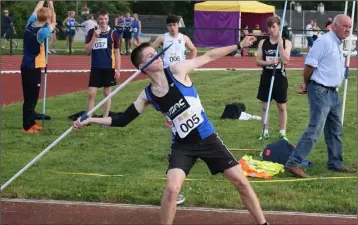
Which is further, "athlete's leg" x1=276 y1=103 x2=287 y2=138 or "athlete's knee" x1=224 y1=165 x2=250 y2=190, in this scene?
"athlete's leg" x1=276 y1=103 x2=287 y2=138

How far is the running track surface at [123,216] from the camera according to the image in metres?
6.81

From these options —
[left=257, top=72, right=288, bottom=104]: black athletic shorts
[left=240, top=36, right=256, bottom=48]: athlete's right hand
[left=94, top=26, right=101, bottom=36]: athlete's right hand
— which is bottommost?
[left=257, top=72, right=288, bottom=104]: black athletic shorts

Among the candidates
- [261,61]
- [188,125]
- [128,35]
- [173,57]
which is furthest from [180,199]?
[128,35]

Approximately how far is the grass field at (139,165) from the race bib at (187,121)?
1439 mm

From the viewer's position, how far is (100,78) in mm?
12156

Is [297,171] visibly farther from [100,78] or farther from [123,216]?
[100,78]

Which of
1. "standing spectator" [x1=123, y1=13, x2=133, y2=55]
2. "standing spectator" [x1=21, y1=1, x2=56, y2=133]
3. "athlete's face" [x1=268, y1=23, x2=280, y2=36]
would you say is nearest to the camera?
"athlete's face" [x1=268, y1=23, x2=280, y2=36]

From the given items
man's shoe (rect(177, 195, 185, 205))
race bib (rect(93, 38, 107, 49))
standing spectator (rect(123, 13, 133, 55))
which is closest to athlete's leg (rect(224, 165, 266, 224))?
man's shoe (rect(177, 195, 185, 205))

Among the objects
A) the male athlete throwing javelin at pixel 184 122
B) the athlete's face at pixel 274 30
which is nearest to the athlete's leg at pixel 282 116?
the athlete's face at pixel 274 30

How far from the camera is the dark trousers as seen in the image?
11.7 m

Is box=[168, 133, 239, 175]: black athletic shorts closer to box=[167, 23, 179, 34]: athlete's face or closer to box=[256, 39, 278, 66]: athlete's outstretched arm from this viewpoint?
box=[256, 39, 278, 66]: athlete's outstretched arm

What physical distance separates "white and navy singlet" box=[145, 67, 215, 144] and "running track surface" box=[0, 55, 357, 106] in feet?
32.8

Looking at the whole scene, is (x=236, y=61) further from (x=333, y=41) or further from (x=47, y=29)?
(x=333, y=41)

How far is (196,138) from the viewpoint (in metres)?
6.19
